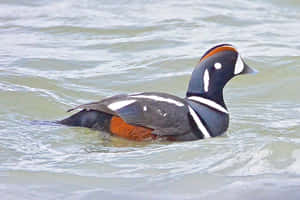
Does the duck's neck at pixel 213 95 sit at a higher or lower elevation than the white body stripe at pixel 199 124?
higher

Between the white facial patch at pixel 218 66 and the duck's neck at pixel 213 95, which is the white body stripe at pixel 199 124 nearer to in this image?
the duck's neck at pixel 213 95

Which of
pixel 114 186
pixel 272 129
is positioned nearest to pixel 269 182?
pixel 114 186

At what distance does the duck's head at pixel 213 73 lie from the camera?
7328 millimetres

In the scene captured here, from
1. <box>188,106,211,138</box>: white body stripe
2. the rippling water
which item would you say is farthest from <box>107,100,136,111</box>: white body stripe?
<box>188,106,211,138</box>: white body stripe

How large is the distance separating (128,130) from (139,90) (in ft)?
9.15

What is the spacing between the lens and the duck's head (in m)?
7.33

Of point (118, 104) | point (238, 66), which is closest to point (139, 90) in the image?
point (238, 66)

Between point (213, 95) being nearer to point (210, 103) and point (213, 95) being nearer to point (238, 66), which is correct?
point (210, 103)

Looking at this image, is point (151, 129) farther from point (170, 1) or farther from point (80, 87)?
point (170, 1)

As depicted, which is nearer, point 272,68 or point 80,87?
point 80,87

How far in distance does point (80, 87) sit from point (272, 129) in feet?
9.66

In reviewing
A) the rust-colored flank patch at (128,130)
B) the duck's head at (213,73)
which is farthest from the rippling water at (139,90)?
the duck's head at (213,73)

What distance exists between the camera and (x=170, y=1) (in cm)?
1440

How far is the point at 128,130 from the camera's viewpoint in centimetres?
685
